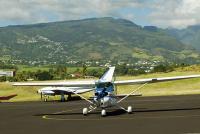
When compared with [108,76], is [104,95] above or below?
below

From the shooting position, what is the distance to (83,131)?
24000mm

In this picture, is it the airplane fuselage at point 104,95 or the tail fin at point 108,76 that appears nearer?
the airplane fuselage at point 104,95

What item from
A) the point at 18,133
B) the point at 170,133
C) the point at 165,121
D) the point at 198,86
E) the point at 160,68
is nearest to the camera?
the point at 170,133

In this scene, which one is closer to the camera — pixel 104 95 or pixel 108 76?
pixel 104 95

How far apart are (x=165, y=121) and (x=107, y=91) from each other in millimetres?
5880

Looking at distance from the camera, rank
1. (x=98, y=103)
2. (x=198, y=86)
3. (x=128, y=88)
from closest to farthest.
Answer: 1. (x=98, y=103)
2. (x=198, y=86)
3. (x=128, y=88)

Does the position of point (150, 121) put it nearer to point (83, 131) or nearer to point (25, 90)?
point (83, 131)

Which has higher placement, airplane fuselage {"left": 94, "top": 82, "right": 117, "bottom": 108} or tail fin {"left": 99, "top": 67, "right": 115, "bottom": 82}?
tail fin {"left": 99, "top": 67, "right": 115, "bottom": 82}

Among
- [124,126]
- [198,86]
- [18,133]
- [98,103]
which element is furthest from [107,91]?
[198,86]

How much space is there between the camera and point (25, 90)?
3177 inches

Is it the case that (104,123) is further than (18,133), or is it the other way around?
(104,123)

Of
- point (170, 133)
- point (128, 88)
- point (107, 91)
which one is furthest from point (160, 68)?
point (170, 133)

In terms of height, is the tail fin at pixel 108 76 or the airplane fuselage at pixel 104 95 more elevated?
the tail fin at pixel 108 76

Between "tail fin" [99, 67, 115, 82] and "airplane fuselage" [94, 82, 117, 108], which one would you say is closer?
"airplane fuselage" [94, 82, 117, 108]
